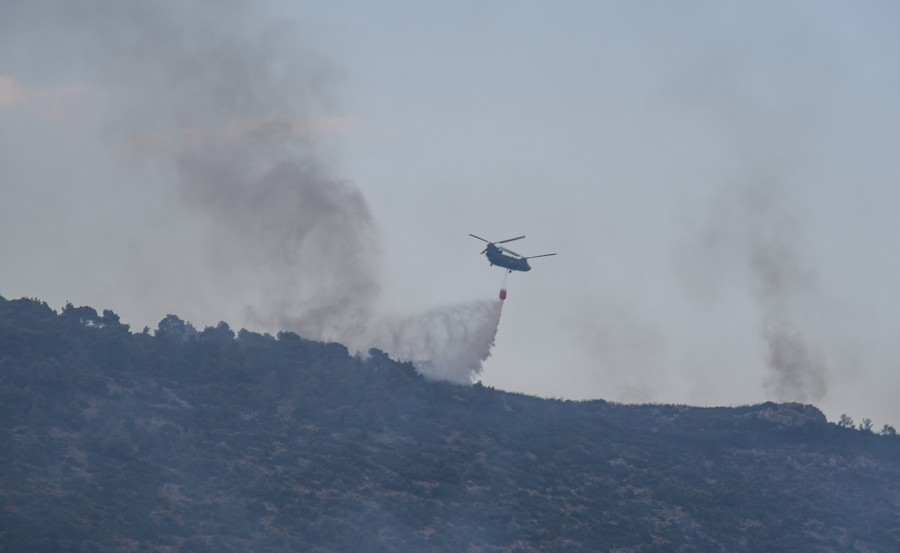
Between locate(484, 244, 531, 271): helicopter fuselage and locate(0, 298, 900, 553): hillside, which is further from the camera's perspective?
locate(484, 244, 531, 271): helicopter fuselage

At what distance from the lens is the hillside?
92.4 metres

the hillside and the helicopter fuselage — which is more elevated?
the helicopter fuselage

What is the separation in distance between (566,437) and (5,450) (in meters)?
49.2

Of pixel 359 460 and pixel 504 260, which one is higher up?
pixel 504 260

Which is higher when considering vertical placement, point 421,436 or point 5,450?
point 421,436

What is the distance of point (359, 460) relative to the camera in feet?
352

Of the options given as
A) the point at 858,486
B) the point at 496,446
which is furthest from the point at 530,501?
the point at 858,486

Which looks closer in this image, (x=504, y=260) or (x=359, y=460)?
(x=359, y=460)

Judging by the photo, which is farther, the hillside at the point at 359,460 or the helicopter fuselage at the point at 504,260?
the helicopter fuselage at the point at 504,260

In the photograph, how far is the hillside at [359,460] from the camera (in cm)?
9244

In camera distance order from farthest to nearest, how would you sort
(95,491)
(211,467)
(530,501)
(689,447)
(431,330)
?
(431,330) → (689,447) → (530,501) → (211,467) → (95,491)

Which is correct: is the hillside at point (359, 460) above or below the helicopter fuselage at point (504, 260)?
below

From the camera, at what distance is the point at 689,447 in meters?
125

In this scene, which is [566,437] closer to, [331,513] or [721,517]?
[721,517]
